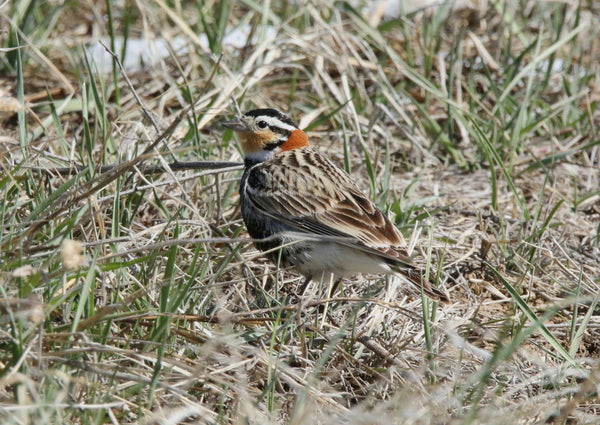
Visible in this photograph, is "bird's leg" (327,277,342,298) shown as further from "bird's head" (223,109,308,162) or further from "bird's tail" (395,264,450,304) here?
"bird's head" (223,109,308,162)

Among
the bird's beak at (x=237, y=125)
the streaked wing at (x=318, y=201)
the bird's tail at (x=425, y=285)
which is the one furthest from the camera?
the bird's beak at (x=237, y=125)

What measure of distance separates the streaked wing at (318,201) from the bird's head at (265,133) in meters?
0.20

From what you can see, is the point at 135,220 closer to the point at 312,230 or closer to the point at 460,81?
the point at 312,230

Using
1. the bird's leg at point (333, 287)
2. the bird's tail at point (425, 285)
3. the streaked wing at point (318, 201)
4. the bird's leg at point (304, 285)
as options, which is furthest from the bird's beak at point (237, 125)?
the bird's tail at point (425, 285)

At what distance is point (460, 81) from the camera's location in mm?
8109

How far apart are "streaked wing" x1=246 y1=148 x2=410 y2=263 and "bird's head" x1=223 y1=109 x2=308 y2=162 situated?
198mm

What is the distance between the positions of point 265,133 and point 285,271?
1143 mm

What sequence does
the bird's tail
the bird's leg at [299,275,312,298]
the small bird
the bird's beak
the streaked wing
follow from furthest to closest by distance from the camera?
the bird's beak < the bird's leg at [299,275,312,298] < the streaked wing < the small bird < the bird's tail

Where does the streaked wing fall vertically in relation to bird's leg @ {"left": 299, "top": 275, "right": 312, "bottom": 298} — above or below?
above

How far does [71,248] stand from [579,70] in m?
6.09

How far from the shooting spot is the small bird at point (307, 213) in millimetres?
5266

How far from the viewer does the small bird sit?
527 centimetres

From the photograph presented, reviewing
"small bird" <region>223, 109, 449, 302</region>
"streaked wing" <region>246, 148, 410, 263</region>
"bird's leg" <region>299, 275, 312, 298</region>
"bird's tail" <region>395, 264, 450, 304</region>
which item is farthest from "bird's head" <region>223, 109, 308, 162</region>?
"bird's tail" <region>395, 264, 450, 304</region>

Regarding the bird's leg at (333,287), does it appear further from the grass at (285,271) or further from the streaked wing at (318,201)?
the streaked wing at (318,201)
